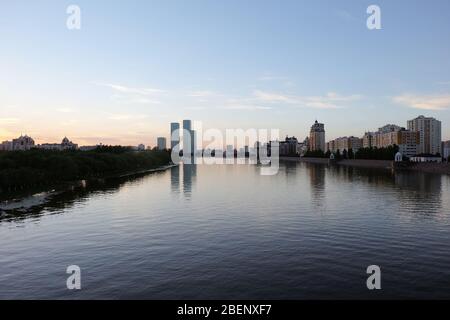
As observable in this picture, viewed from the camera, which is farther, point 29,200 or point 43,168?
point 43,168

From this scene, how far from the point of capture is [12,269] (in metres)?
27.7

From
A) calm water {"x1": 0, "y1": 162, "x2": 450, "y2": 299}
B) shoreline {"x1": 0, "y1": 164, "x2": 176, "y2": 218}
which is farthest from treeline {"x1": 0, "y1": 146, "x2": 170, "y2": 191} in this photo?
calm water {"x1": 0, "y1": 162, "x2": 450, "y2": 299}

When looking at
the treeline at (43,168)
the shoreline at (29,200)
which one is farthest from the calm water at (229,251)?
the treeline at (43,168)

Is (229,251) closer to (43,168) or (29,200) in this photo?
(29,200)

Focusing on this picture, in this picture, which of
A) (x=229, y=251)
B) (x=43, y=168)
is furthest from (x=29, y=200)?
(x=229, y=251)

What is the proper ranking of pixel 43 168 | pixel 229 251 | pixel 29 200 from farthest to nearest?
pixel 43 168
pixel 29 200
pixel 229 251

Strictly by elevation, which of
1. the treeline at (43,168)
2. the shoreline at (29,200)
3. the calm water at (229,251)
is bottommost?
the calm water at (229,251)

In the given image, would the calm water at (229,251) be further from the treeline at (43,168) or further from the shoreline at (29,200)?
the treeline at (43,168)

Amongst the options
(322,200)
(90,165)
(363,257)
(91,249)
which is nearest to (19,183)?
(90,165)

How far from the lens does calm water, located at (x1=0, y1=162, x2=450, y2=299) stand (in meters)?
23.6

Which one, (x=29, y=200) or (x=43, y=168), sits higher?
(x=43, y=168)

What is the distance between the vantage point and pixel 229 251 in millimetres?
31844

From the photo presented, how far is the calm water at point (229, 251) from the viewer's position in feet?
77.5

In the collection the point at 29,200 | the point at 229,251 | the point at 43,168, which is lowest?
the point at 229,251
